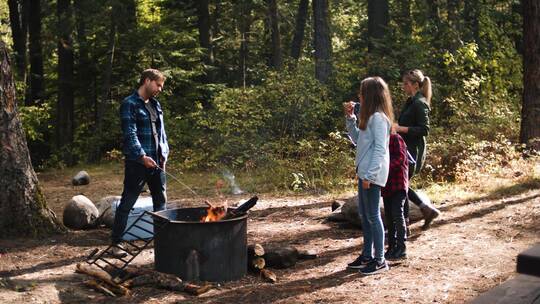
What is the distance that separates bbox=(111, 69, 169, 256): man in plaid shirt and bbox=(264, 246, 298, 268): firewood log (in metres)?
1.41

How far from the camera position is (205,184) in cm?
1305

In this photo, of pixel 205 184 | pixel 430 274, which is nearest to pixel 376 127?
pixel 430 274

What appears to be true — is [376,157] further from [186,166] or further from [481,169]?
[186,166]

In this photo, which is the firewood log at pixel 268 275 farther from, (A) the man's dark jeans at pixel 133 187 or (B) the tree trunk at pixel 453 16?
(B) the tree trunk at pixel 453 16

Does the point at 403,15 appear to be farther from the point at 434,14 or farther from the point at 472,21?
the point at 472,21

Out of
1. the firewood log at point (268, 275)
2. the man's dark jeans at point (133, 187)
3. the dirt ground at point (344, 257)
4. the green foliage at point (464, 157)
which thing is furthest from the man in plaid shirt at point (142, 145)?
the green foliage at point (464, 157)

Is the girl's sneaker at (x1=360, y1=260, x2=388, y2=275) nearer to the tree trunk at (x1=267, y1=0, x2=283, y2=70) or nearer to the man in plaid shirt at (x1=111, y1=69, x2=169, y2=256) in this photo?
the man in plaid shirt at (x1=111, y1=69, x2=169, y2=256)

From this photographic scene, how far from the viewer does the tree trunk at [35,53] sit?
22.5 metres

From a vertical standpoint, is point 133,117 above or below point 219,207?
above

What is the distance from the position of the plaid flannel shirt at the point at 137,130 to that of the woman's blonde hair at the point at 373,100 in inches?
90.5

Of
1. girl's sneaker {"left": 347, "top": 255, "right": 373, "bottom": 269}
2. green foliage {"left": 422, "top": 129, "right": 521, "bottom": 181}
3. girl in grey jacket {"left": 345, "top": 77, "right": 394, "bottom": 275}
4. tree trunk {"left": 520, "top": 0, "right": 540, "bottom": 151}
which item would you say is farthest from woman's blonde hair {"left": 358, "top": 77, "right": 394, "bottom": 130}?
tree trunk {"left": 520, "top": 0, "right": 540, "bottom": 151}

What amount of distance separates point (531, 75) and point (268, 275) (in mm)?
7865

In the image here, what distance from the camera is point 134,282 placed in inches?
229

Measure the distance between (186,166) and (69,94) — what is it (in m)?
7.55
